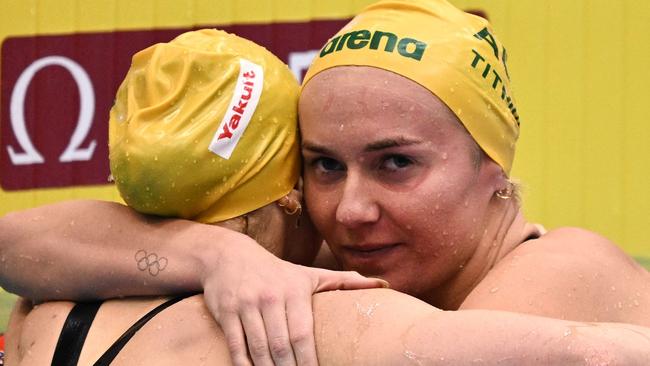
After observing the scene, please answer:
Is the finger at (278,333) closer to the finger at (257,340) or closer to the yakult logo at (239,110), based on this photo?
the finger at (257,340)

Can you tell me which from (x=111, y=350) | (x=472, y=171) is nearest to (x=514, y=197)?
(x=472, y=171)

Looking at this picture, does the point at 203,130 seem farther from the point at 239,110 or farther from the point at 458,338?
the point at 458,338

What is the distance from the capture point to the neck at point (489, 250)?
283cm

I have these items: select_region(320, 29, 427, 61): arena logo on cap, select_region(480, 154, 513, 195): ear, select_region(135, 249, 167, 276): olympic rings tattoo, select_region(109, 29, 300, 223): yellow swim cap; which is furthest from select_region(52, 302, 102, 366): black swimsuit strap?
select_region(480, 154, 513, 195): ear

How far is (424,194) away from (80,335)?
0.79 m

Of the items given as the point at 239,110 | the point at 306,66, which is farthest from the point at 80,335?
the point at 306,66

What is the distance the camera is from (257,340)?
7.24 ft

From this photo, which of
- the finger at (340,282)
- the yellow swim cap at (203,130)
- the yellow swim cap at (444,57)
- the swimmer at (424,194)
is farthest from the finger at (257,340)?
the yellow swim cap at (444,57)

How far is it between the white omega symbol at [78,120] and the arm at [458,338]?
3001 millimetres

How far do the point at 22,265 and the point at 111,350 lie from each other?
365 mm

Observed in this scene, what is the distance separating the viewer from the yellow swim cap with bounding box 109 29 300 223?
8.13ft

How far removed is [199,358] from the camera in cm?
223

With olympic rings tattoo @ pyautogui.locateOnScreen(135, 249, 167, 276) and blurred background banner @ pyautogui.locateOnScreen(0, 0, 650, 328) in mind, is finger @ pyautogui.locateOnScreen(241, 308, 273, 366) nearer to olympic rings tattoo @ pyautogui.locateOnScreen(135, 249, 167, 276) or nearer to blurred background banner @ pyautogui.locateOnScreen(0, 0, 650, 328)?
olympic rings tattoo @ pyautogui.locateOnScreen(135, 249, 167, 276)

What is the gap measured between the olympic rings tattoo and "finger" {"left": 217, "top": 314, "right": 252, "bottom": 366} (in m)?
0.22
